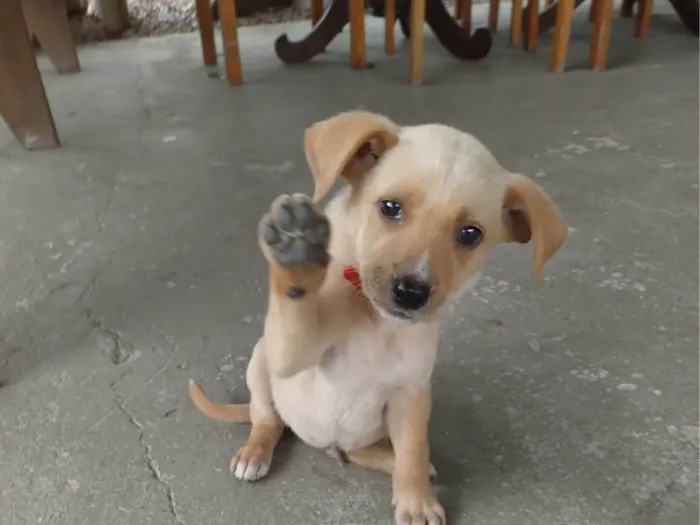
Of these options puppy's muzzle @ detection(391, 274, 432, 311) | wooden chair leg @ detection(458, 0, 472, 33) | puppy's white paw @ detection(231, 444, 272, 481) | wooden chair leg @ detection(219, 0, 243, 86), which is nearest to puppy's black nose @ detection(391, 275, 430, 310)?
puppy's muzzle @ detection(391, 274, 432, 311)

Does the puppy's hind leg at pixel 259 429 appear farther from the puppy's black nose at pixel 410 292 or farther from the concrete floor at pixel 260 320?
the puppy's black nose at pixel 410 292

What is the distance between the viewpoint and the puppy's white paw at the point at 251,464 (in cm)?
137

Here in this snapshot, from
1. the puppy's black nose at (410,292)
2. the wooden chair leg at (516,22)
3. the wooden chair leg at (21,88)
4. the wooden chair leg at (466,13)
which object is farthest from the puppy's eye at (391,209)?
the wooden chair leg at (466,13)

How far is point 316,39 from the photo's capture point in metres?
4.00

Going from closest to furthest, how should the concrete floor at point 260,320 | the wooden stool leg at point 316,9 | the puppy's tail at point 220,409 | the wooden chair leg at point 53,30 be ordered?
the concrete floor at point 260,320, the puppy's tail at point 220,409, the wooden chair leg at point 53,30, the wooden stool leg at point 316,9

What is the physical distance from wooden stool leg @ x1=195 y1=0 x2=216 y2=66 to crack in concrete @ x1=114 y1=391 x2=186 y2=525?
2.73m

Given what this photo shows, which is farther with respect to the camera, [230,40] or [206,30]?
[206,30]

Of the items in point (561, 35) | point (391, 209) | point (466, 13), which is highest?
point (391, 209)

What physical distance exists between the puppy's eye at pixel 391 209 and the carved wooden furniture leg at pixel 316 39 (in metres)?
3.08

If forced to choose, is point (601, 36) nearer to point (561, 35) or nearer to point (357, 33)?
point (561, 35)

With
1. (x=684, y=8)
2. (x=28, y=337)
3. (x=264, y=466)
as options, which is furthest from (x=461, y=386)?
(x=684, y=8)

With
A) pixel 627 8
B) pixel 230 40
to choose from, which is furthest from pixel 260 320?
pixel 627 8

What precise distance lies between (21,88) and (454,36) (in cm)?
223

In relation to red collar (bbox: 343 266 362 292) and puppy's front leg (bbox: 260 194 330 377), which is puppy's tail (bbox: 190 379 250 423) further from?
red collar (bbox: 343 266 362 292)
